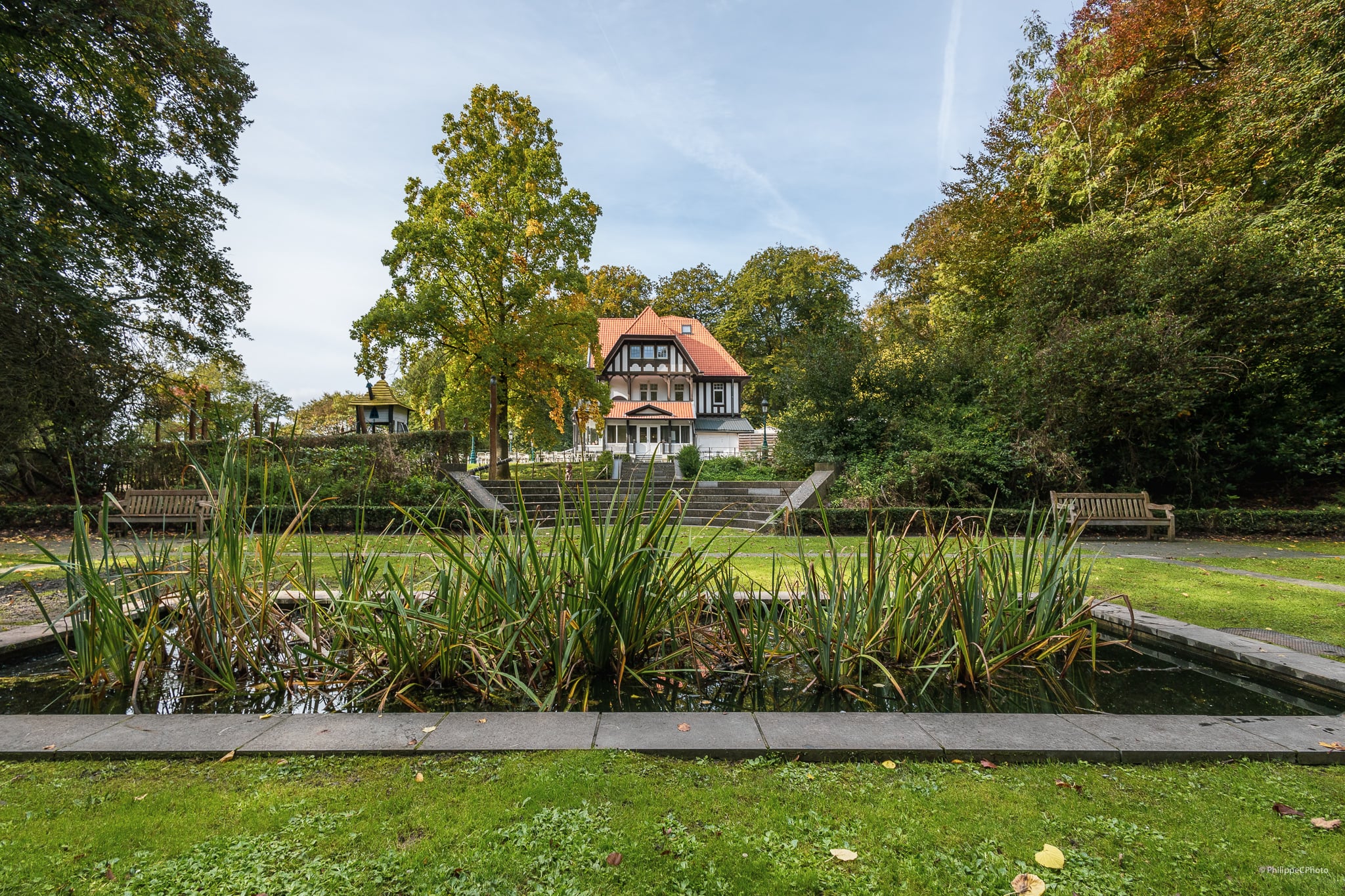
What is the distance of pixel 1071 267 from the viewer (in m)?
12.7

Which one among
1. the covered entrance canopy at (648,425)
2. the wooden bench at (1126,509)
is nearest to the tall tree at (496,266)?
the wooden bench at (1126,509)

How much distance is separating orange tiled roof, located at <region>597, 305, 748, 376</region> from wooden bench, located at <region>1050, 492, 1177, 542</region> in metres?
25.9

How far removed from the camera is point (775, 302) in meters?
41.0

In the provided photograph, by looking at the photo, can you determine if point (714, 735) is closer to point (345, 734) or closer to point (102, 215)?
point (345, 734)

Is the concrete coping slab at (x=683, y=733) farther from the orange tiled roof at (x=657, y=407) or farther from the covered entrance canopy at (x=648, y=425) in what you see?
the orange tiled roof at (x=657, y=407)

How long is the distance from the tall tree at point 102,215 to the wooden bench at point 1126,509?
717 inches

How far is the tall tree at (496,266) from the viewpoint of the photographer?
15734 mm

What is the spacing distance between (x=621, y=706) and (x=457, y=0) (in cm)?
678

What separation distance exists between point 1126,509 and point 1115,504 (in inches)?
7.0

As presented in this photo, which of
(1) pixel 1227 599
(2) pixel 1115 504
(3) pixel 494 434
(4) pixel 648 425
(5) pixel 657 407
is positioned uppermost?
(5) pixel 657 407

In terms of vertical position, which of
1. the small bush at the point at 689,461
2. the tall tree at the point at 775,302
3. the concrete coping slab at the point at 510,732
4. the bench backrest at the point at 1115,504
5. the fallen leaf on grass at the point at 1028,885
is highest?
the tall tree at the point at 775,302

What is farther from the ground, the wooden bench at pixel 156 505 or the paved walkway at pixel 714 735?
the wooden bench at pixel 156 505

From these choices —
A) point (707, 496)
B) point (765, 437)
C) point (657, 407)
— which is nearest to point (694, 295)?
point (657, 407)

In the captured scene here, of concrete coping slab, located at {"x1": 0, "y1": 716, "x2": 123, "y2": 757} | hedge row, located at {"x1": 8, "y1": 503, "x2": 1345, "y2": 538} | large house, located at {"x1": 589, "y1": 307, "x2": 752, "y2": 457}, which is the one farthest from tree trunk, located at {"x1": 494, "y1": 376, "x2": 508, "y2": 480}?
large house, located at {"x1": 589, "y1": 307, "x2": 752, "y2": 457}
